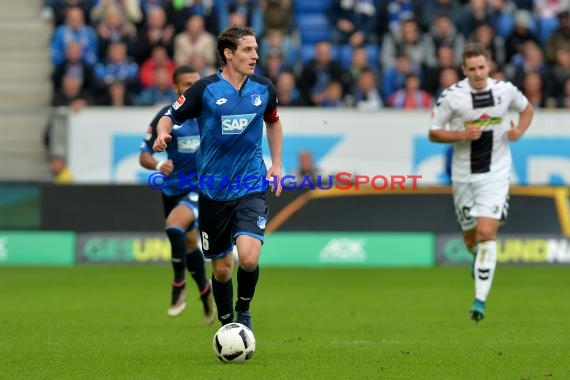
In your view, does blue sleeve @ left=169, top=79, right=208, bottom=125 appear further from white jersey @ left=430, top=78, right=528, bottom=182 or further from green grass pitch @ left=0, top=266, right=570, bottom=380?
white jersey @ left=430, top=78, right=528, bottom=182

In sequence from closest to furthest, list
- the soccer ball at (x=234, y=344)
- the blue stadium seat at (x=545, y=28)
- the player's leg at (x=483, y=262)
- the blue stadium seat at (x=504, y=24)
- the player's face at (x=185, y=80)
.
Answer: the soccer ball at (x=234, y=344)
the player's leg at (x=483, y=262)
the player's face at (x=185, y=80)
the blue stadium seat at (x=504, y=24)
the blue stadium seat at (x=545, y=28)

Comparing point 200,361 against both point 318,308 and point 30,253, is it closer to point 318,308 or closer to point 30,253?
point 318,308

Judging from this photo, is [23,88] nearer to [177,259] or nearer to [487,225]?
[177,259]

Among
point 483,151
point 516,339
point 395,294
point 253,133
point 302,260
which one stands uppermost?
point 253,133

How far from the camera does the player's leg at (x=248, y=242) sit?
9539 millimetres

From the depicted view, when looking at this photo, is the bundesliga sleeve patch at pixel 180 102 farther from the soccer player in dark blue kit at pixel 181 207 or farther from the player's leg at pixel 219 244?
the soccer player in dark blue kit at pixel 181 207

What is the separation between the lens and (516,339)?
10.8 meters

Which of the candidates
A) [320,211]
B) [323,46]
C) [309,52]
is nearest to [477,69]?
[320,211]

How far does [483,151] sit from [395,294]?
3.48 metres

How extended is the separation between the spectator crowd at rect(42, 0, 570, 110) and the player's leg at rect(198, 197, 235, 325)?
11505 mm

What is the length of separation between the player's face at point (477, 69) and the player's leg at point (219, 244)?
3.60m

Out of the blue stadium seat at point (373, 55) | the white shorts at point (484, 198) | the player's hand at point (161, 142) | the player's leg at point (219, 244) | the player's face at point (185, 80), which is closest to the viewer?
the player's hand at point (161, 142)

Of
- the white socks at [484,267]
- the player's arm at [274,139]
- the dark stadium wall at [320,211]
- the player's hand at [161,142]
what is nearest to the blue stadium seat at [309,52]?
the dark stadium wall at [320,211]

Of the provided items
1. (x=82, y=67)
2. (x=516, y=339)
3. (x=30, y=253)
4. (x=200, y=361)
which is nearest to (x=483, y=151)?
(x=516, y=339)
